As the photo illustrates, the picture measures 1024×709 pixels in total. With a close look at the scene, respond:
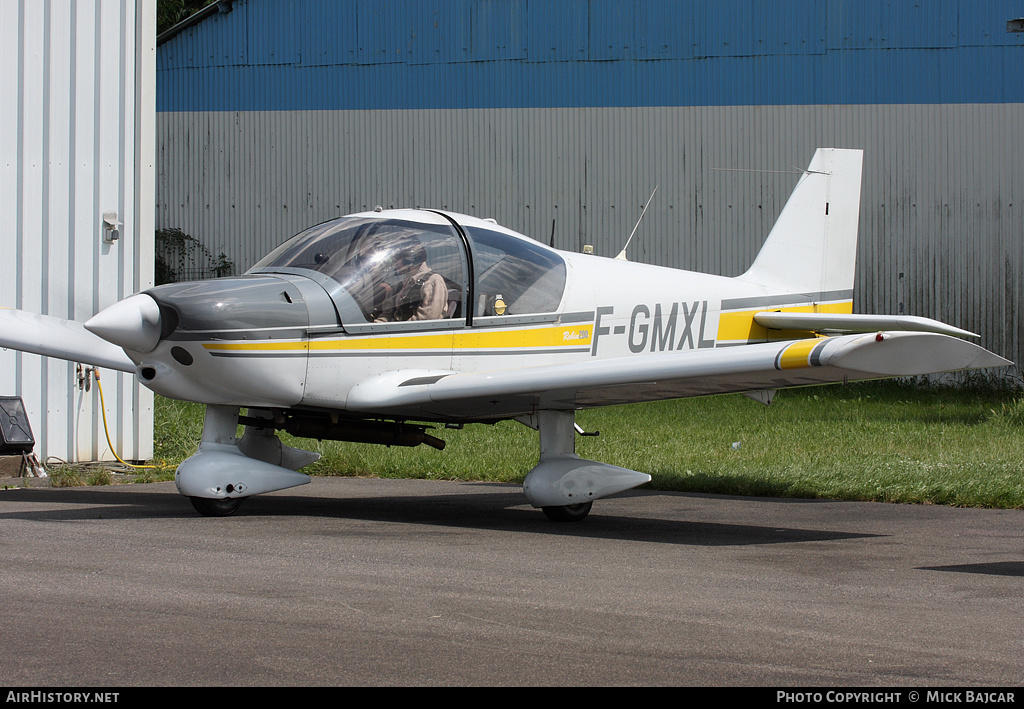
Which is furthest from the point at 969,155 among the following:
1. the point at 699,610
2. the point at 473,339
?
the point at 699,610

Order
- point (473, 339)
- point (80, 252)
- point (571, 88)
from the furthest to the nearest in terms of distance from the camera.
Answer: point (571, 88), point (80, 252), point (473, 339)

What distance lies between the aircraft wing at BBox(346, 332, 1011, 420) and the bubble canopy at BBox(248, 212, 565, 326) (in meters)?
0.49

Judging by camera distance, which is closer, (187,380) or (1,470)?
(187,380)

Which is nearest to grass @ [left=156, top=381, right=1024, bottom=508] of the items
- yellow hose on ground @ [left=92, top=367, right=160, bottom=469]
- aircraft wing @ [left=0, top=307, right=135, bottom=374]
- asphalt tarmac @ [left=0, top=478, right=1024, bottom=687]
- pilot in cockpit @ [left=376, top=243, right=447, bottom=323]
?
yellow hose on ground @ [left=92, top=367, right=160, bottom=469]

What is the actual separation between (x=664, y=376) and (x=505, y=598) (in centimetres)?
239

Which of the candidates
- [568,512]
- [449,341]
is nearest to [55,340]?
[449,341]

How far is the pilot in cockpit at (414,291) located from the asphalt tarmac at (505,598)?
1.44 metres

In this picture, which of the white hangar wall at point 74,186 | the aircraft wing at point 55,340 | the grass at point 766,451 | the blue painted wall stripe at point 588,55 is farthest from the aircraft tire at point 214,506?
the blue painted wall stripe at point 588,55

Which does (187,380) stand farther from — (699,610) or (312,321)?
(699,610)

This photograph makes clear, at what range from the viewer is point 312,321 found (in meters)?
7.57

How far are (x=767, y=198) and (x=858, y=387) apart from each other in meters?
3.82

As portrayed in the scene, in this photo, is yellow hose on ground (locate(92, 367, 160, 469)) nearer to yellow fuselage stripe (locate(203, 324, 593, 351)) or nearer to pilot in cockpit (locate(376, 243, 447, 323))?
yellow fuselage stripe (locate(203, 324, 593, 351))

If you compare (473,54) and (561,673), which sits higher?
(473,54)

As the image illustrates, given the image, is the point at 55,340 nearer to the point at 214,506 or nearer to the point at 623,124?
the point at 214,506
